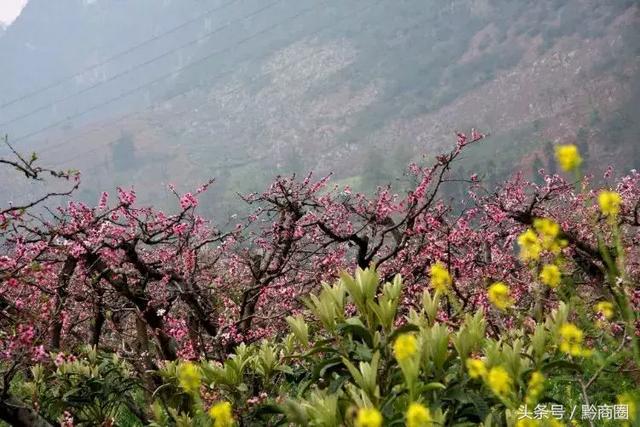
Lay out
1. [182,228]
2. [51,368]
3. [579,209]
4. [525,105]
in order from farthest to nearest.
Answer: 1. [525,105]
2. [579,209]
3. [182,228]
4. [51,368]

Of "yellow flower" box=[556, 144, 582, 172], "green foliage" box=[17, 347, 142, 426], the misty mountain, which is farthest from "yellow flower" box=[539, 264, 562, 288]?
the misty mountain

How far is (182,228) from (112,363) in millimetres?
2032

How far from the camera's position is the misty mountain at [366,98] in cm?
8556

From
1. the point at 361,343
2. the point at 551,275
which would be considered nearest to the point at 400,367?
the point at 361,343

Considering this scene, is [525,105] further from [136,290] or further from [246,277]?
[136,290]

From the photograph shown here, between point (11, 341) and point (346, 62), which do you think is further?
point (346, 62)

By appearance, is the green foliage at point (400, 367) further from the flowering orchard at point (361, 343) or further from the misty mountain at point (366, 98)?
the misty mountain at point (366, 98)

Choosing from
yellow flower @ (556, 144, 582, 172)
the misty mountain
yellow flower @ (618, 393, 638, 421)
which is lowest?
yellow flower @ (618, 393, 638, 421)

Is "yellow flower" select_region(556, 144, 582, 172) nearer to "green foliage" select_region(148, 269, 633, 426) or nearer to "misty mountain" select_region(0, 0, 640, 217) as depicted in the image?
"green foliage" select_region(148, 269, 633, 426)

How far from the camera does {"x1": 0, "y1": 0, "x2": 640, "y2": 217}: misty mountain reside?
85.6m

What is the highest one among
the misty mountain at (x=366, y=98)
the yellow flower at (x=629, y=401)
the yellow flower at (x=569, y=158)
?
the misty mountain at (x=366, y=98)

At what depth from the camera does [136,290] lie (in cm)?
707

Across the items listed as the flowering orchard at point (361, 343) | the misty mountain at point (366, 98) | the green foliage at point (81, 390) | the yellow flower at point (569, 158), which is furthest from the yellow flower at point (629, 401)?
the misty mountain at point (366, 98)

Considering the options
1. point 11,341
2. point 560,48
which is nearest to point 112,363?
point 11,341
